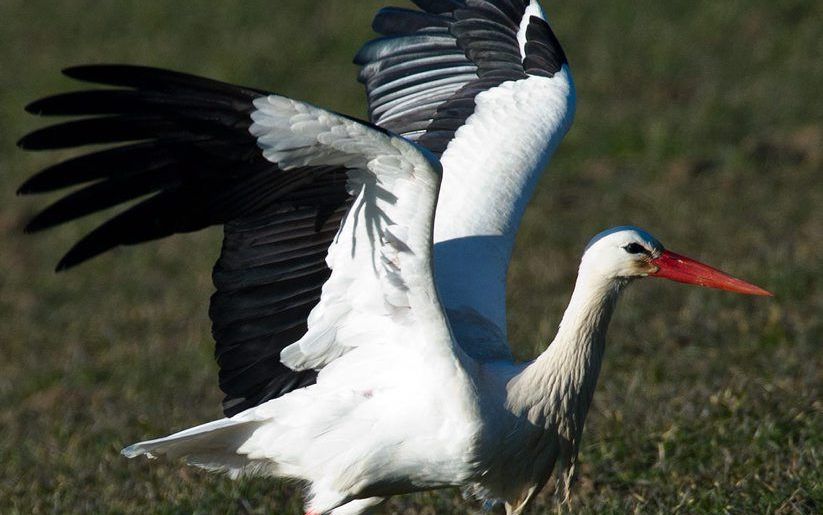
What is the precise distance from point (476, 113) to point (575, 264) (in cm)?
347

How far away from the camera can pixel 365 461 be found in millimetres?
4508

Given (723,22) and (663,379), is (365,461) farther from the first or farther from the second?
(723,22)

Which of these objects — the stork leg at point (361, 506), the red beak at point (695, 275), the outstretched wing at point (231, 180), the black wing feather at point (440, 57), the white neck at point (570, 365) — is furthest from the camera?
the black wing feather at point (440, 57)

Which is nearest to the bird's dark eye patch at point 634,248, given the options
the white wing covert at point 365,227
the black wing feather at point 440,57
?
the white wing covert at point 365,227

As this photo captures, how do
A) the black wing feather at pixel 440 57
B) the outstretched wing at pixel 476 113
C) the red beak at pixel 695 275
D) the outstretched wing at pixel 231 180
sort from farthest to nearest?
the black wing feather at pixel 440 57 < the outstretched wing at pixel 476 113 < the red beak at pixel 695 275 < the outstretched wing at pixel 231 180

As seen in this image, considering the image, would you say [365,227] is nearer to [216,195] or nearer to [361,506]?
[216,195]

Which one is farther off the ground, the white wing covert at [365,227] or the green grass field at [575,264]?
the white wing covert at [365,227]

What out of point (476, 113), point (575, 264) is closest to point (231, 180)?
point (476, 113)

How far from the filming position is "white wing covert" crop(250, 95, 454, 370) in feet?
13.1

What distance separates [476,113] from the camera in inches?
221

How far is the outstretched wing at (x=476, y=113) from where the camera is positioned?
509 centimetres

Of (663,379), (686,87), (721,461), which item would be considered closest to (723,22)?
(686,87)

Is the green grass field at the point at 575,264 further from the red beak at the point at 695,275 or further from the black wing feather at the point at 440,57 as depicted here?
the black wing feather at the point at 440,57

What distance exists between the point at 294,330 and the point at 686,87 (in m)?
8.50
